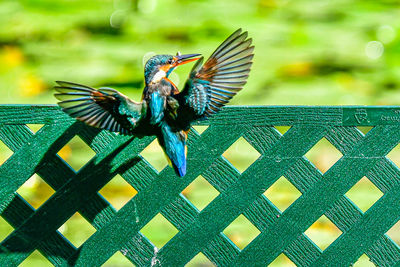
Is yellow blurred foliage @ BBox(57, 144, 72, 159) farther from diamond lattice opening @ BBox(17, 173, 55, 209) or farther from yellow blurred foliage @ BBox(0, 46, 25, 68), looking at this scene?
yellow blurred foliage @ BBox(0, 46, 25, 68)

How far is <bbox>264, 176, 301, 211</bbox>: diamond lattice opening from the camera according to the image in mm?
2529

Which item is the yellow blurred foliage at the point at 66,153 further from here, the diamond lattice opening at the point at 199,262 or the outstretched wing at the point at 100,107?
the outstretched wing at the point at 100,107

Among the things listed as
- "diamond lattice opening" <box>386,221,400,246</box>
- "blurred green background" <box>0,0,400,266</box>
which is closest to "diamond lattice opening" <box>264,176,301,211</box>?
"blurred green background" <box>0,0,400,266</box>

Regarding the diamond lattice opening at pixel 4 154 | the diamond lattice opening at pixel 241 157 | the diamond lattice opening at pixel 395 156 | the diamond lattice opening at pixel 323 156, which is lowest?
the diamond lattice opening at pixel 4 154

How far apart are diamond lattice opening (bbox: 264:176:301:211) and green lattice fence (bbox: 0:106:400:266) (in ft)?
2.57

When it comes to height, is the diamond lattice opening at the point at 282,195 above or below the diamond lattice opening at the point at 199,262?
above

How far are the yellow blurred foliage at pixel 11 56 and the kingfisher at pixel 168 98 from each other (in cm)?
138

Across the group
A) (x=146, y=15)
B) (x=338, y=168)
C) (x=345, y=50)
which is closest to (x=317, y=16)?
(x=345, y=50)

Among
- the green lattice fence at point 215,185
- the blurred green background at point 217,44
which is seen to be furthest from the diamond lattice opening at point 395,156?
the green lattice fence at point 215,185

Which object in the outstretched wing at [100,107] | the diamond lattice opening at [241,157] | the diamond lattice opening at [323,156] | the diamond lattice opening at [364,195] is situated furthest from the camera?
the diamond lattice opening at [323,156]

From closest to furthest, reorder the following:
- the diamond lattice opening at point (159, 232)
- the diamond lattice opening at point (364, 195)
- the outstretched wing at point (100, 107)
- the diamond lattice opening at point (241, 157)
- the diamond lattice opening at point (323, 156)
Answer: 1. the outstretched wing at point (100, 107)
2. the diamond lattice opening at point (159, 232)
3. the diamond lattice opening at point (364, 195)
4. the diamond lattice opening at point (241, 157)
5. the diamond lattice opening at point (323, 156)

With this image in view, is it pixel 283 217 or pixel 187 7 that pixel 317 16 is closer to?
pixel 187 7

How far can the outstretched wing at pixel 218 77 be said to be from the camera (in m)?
1.39

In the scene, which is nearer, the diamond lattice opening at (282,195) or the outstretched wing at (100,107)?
the outstretched wing at (100,107)
